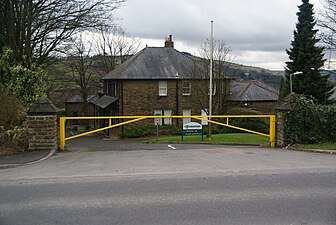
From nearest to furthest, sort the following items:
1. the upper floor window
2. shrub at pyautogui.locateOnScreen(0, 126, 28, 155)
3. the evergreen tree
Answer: shrub at pyautogui.locateOnScreen(0, 126, 28, 155)
the evergreen tree
the upper floor window

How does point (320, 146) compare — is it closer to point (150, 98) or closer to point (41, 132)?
point (41, 132)

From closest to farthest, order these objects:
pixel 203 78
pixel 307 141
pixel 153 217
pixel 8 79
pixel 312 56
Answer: pixel 153 217, pixel 307 141, pixel 8 79, pixel 203 78, pixel 312 56

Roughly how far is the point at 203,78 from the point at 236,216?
85.4 ft

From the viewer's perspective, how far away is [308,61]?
34531mm

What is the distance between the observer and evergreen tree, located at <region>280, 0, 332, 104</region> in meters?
34.1

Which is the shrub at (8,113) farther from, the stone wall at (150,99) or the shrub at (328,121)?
the stone wall at (150,99)

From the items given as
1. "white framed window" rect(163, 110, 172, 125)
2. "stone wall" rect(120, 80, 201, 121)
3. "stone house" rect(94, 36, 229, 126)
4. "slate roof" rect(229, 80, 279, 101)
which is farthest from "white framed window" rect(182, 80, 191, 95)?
"slate roof" rect(229, 80, 279, 101)

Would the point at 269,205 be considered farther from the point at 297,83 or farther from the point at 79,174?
the point at 297,83

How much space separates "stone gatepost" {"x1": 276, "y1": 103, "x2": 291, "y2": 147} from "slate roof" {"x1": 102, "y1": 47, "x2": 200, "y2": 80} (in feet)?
66.3

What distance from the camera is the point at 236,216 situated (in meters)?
5.23

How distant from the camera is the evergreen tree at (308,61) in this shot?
1344 inches

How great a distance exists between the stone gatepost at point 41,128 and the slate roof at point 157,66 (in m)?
23.1

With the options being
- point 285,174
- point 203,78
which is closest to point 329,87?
point 203,78

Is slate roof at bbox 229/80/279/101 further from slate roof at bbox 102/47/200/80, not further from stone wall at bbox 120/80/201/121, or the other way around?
stone wall at bbox 120/80/201/121
